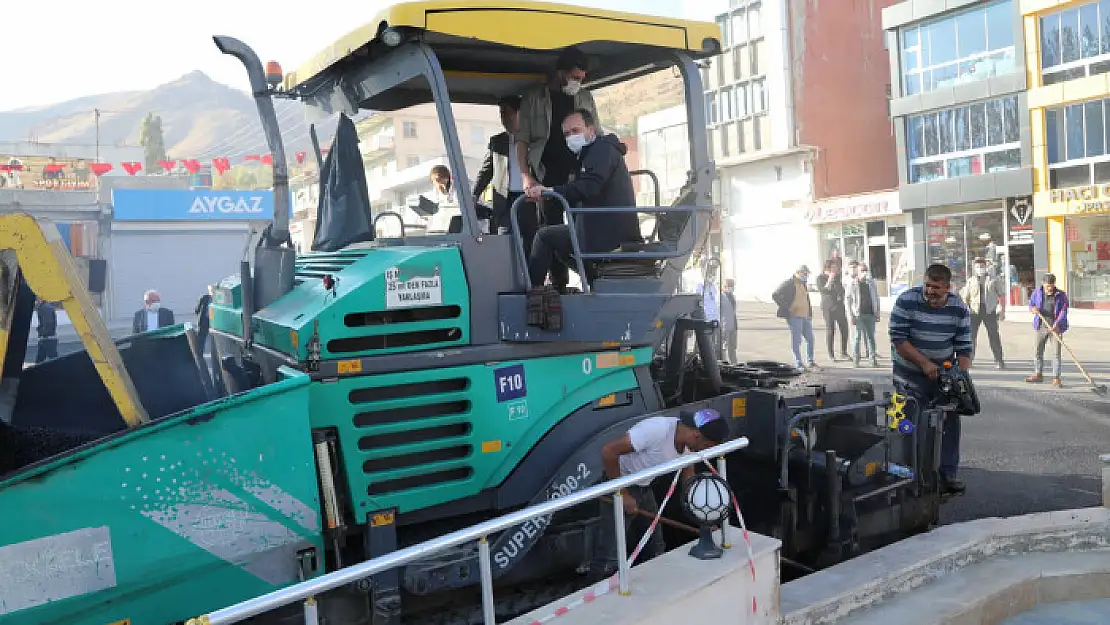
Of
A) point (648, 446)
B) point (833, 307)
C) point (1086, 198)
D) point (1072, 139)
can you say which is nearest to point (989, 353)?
point (833, 307)

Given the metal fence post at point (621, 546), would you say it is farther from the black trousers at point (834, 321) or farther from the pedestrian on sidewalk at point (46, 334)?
the black trousers at point (834, 321)

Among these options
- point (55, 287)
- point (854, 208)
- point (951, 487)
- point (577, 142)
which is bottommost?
point (951, 487)

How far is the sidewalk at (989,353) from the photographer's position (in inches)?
523

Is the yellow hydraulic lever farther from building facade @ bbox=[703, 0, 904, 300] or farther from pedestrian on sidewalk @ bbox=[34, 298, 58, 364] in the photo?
building facade @ bbox=[703, 0, 904, 300]

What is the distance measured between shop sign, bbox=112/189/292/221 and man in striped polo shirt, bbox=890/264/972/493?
24.6m

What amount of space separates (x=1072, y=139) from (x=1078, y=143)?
8.5 inches

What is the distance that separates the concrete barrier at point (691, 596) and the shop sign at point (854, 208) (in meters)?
26.9

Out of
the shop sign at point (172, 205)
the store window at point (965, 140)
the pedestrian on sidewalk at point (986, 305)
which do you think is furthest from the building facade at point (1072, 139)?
the shop sign at point (172, 205)

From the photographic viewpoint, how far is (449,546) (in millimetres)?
3084

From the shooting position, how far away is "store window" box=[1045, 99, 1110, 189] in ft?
73.9

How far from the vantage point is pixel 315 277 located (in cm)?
457

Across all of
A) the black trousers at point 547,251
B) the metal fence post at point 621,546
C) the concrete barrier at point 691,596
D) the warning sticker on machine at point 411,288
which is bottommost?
the concrete barrier at point 691,596

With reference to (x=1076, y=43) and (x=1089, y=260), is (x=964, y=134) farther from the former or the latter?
(x=1089, y=260)

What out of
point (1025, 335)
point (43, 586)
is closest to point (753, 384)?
point (43, 586)
